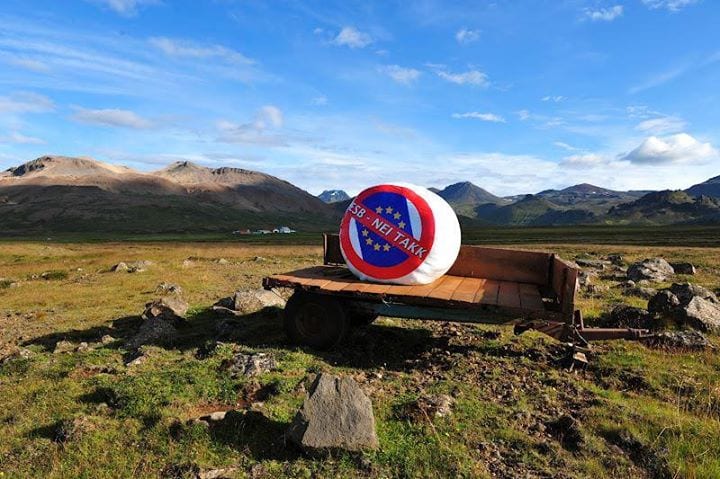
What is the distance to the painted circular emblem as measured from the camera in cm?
931

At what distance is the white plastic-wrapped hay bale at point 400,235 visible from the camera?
30.6 feet

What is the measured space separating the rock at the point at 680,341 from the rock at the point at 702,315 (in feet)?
4.34

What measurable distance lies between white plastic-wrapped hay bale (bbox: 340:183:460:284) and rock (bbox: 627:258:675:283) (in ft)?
47.4

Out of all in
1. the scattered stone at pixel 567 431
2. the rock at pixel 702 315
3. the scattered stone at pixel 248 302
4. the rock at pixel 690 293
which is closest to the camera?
the scattered stone at pixel 567 431

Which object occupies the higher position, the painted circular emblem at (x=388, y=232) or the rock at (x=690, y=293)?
the painted circular emblem at (x=388, y=232)

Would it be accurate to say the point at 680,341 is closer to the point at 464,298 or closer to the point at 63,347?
the point at 464,298

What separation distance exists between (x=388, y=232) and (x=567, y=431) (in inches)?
187

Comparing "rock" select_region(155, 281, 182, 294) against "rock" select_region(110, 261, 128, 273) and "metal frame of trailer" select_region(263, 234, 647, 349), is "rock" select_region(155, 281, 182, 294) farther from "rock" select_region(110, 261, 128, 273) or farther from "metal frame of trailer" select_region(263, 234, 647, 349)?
"metal frame of trailer" select_region(263, 234, 647, 349)

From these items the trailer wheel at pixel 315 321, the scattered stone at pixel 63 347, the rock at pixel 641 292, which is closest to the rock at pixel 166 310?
the scattered stone at pixel 63 347

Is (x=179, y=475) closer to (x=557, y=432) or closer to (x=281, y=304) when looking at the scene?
(x=557, y=432)

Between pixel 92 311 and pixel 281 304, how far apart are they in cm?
683

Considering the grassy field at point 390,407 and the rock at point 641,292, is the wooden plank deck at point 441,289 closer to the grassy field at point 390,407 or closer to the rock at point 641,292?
the grassy field at point 390,407

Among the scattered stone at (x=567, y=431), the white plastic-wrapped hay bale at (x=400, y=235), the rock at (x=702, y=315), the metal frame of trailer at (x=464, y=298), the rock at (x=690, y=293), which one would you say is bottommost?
the scattered stone at (x=567, y=431)

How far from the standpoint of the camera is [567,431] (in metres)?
6.31
